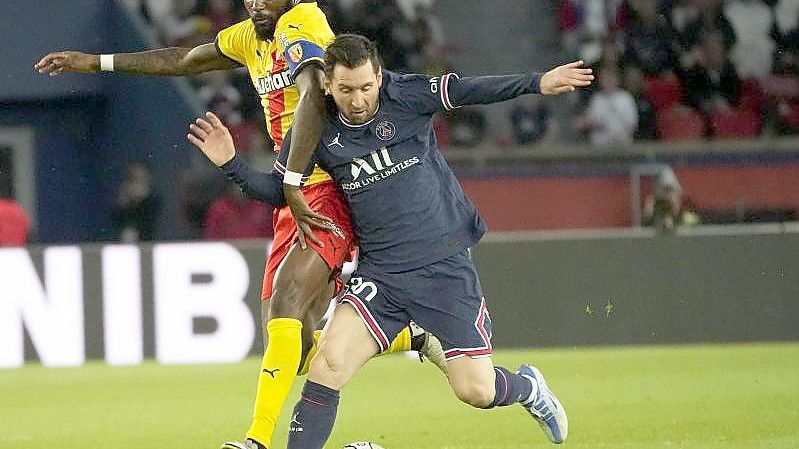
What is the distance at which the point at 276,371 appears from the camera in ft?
20.7

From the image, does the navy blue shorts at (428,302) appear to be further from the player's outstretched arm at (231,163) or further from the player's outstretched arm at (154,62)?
the player's outstretched arm at (154,62)

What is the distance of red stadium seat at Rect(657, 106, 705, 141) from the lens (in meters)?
15.3

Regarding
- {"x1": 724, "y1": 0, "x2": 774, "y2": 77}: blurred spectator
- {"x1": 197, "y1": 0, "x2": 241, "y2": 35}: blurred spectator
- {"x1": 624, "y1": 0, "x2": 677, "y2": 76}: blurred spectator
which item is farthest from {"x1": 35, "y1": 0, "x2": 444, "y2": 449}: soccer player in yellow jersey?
{"x1": 724, "y1": 0, "x2": 774, "y2": 77}: blurred spectator

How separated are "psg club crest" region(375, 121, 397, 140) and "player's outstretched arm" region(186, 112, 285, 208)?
0.49 meters

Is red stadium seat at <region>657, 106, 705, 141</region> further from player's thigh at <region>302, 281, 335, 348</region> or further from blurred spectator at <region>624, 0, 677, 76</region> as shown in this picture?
player's thigh at <region>302, 281, 335, 348</region>

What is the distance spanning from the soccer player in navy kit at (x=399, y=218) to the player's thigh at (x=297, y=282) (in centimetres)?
22

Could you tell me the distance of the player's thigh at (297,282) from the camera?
21.2 feet

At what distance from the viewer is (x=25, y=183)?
16641 mm

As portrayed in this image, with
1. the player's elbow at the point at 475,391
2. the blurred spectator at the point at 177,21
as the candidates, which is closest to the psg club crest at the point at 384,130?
the player's elbow at the point at 475,391

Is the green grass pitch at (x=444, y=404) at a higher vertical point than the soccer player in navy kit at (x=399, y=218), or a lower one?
lower

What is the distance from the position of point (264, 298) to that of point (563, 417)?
55.5 inches

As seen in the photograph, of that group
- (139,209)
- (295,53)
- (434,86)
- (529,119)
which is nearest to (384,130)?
(434,86)

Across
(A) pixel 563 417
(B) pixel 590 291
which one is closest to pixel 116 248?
(B) pixel 590 291

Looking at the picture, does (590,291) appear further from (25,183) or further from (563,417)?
(25,183)
